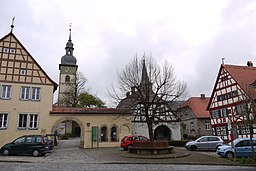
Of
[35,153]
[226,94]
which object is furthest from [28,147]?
[226,94]

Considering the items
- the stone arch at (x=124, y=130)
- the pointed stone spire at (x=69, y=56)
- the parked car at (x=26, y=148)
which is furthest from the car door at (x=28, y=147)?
the pointed stone spire at (x=69, y=56)

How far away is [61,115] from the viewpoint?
26.5m

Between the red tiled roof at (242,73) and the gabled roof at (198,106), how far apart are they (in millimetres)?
10060

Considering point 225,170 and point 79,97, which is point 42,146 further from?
point 79,97

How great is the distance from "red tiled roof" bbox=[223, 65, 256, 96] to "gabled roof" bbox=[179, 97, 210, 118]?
10.1 m

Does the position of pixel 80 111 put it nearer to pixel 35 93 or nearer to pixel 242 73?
pixel 35 93

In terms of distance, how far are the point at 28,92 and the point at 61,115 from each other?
4501 millimetres

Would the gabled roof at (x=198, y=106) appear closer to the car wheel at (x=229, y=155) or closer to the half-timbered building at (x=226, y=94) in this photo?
the half-timbered building at (x=226, y=94)

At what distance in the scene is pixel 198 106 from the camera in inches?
1740

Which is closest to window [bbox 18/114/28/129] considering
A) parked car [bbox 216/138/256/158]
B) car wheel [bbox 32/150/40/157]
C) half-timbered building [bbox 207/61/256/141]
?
car wheel [bbox 32/150/40/157]

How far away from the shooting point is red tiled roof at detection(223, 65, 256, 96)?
33.0m

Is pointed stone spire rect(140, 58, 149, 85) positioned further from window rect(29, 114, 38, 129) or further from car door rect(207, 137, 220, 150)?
window rect(29, 114, 38, 129)

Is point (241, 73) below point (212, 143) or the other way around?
the other way around

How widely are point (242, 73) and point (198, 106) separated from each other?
38.6 feet
